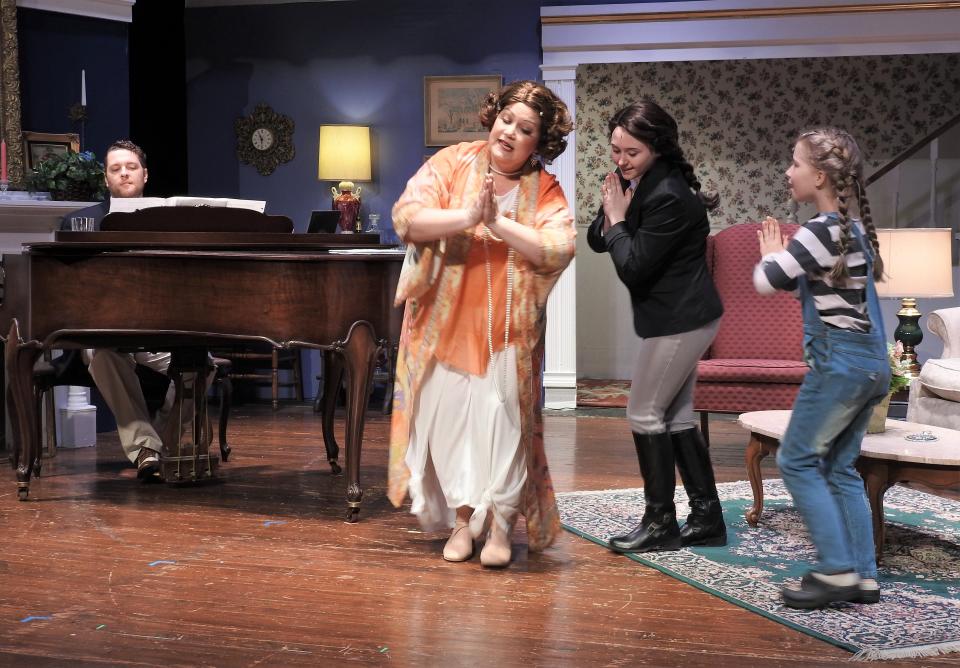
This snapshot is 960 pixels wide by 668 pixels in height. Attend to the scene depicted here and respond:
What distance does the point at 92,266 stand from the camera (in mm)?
3834

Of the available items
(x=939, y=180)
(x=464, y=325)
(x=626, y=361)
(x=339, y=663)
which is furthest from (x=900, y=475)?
(x=626, y=361)

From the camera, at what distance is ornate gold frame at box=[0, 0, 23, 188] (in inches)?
220

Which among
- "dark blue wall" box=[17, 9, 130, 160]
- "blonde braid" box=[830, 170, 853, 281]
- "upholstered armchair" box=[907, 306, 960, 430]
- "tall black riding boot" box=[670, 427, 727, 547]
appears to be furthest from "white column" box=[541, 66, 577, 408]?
"blonde braid" box=[830, 170, 853, 281]

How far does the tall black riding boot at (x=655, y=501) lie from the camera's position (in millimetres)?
3279

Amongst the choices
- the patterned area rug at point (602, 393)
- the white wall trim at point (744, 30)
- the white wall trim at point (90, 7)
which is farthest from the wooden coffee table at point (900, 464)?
the white wall trim at point (90, 7)

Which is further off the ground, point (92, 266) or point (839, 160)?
point (839, 160)

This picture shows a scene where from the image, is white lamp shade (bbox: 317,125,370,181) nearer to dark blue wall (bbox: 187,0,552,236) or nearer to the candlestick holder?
dark blue wall (bbox: 187,0,552,236)

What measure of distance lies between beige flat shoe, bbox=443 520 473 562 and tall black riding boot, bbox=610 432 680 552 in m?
0.46

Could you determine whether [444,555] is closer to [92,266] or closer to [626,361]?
[92,266]

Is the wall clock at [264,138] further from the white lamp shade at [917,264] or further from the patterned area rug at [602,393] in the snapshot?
the white lamp shade at [917,264]

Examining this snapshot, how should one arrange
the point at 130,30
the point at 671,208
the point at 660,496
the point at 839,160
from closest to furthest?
1. the point at 839,160
2. the point at 671,208
3. the point at 660,496
4. the point at 130,30

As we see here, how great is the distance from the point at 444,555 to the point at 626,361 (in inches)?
248

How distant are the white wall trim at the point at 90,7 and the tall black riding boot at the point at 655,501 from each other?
4.18 metres

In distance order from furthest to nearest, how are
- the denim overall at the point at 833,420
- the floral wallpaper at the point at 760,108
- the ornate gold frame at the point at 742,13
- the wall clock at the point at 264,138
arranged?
the floral wallpaper at the point at 760,108 → the wall clock at the point at 264,138 → the ornate gold frame at the point at 742,13 → the denim overall at the point at 833,420
